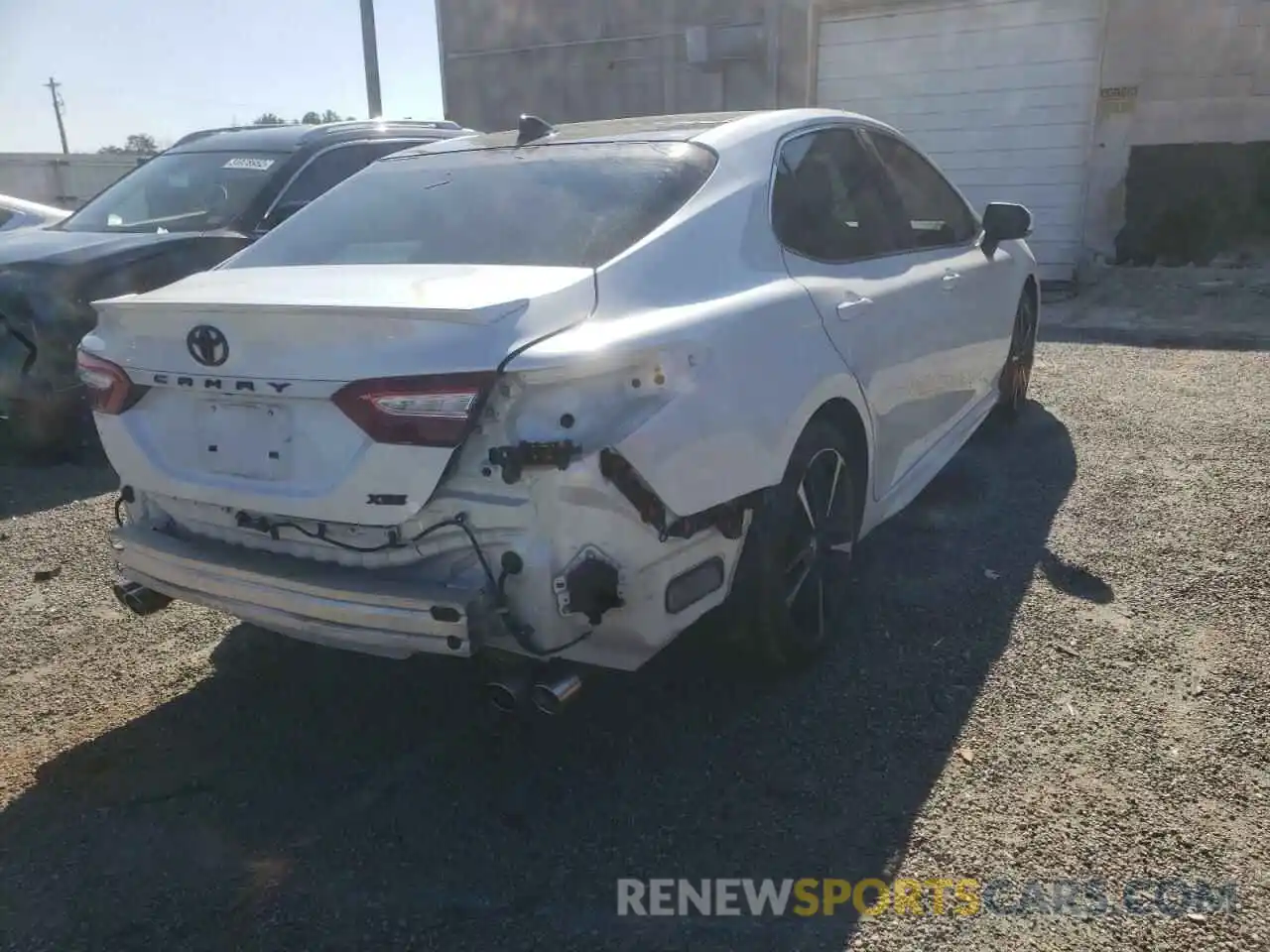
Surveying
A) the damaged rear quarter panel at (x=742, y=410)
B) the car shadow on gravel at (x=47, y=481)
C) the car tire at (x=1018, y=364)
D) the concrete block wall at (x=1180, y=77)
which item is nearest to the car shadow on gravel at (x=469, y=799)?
the damaged rear quarter panel at (x=742, y=410)

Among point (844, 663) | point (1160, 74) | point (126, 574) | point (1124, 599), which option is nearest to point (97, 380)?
point (126, 574)

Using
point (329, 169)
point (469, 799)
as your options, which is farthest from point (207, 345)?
point (329, 169)

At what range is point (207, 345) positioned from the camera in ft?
8.74

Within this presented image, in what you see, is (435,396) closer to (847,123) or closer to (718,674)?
(718,674)

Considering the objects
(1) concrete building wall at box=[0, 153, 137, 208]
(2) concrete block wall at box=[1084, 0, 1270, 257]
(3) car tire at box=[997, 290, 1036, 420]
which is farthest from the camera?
(1) concrete building wall at box=[0, 153, 137, 208]

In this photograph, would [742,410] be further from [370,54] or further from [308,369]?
[370,54]

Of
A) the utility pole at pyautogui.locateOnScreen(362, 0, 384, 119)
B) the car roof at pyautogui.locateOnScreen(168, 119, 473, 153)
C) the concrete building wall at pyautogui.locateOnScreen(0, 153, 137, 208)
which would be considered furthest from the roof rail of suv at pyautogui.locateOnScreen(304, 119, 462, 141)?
the concrete building wall at pyautogui.locateOnScreen(0, 153, 137, 208)

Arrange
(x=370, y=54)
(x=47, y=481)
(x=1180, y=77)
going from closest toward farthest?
(x=47, y=481) → (x=1180, y=77) → (x=370, y=54)

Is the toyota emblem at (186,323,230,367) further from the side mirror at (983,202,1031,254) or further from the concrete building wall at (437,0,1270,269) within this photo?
the concrete building wall at (437,0,1270,269)

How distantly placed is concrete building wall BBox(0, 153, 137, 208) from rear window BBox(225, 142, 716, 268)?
60.8ft

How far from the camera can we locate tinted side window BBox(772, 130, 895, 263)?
3.40 meters

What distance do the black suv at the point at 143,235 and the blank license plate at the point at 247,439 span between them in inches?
124

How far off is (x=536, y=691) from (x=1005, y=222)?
11.2ft

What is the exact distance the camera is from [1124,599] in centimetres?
383
